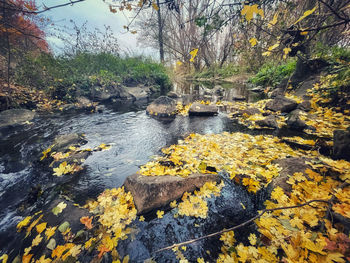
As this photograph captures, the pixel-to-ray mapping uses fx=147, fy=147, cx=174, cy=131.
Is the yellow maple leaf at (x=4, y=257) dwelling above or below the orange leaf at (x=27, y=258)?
below

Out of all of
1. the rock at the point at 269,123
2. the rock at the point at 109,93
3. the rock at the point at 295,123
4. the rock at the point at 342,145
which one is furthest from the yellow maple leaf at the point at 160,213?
the rock at the point at 109,93

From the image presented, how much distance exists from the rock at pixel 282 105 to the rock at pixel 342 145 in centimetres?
294

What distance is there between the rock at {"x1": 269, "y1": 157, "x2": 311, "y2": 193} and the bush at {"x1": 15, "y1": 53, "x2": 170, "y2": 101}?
902 cm

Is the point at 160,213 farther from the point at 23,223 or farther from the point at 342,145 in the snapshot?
the point at 342,145

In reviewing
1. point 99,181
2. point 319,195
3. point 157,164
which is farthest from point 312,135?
point 99,181

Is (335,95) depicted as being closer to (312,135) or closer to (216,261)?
(312,135)

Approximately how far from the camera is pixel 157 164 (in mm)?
2816

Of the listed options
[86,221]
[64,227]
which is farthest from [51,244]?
[86,221]

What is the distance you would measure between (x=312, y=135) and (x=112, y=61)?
432 inches

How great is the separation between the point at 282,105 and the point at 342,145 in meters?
3.18

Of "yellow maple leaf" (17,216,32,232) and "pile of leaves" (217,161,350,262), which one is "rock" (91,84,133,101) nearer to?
"yellow maple leaf" (17,216,32,232)

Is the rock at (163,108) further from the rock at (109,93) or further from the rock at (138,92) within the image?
the rock at (109,93)

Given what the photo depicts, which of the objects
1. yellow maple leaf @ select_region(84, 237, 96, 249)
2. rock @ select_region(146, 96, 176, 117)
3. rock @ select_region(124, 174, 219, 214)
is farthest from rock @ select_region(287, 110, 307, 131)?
yellow maple leaf @ select_region(84, 237, 96, 249)

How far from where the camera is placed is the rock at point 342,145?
2.27m
